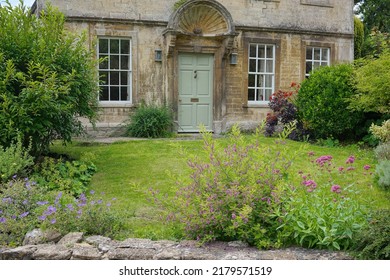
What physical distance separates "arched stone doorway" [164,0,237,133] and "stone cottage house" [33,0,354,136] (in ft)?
0.09

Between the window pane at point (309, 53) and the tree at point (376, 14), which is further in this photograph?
the tree at point (376, 14)

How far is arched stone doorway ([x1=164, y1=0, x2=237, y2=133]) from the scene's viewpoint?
14.0m

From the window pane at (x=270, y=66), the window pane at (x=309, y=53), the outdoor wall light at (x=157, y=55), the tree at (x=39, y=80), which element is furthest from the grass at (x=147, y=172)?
the window pane at (x=309, y=53)

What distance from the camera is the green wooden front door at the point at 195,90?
14445 mm

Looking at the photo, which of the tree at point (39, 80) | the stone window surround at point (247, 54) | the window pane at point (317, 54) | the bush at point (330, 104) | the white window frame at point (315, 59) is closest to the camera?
the tree at point (39, 80)

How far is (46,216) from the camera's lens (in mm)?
5301

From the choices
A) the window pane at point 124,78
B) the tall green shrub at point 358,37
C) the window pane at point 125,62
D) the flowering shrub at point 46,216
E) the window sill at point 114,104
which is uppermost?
the tall green shrub at point 358,37

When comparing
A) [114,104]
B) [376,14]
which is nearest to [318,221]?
[114,104]

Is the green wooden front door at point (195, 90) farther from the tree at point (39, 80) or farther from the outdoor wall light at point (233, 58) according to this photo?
the tree at point (39, 80)

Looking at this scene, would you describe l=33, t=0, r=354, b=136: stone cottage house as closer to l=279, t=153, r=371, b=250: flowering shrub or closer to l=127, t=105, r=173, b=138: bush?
l=127, t=105, r=173, b=138: bush

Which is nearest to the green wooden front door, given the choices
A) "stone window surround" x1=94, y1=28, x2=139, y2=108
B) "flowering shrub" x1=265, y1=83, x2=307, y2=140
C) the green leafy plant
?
"stone window surround" x1=94, y1=28, x2=139, y2=108

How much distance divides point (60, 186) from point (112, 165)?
1949mm

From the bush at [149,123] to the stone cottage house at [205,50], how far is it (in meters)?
0.62

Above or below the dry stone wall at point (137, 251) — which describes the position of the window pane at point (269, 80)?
above
